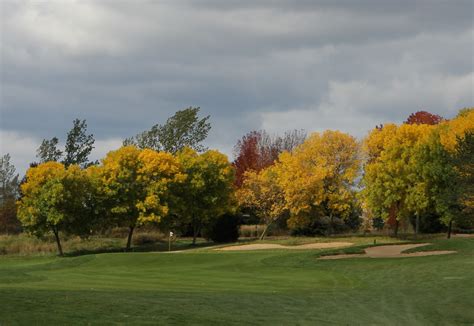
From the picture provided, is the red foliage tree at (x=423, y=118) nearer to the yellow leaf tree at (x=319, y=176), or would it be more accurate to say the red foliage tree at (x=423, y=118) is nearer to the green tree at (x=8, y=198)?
the yellow leaf tree at (x=319, y=176)

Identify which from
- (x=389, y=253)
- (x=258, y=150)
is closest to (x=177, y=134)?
(x=258, y=150)

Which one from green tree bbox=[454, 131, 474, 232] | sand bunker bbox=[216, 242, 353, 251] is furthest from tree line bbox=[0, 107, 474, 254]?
sand bunker bbox=[216, 242, 353, 251]

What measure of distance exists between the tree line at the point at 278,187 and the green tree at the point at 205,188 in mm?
108

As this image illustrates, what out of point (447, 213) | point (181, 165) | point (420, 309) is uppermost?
point (181, 165)

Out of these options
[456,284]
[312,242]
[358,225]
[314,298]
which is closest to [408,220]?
[358,225]

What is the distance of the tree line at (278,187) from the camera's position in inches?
2302

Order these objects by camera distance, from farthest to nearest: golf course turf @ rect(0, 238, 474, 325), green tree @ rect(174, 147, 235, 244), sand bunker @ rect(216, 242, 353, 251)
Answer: green tree @ rect(174, 147, 235, 244), sand bunker @ rect(216, 242, 353, 251), golf course turf @ rect(0, 238, 474, 325)

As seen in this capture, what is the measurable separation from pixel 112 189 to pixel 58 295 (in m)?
45.0

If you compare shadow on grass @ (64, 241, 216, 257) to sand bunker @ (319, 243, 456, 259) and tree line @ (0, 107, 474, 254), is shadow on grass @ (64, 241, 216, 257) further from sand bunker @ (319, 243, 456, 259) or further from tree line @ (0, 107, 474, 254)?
sand bunker @ (319, 243, 456, 259)

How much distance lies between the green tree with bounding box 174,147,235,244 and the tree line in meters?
0.11

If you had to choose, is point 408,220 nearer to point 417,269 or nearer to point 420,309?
point 417,269

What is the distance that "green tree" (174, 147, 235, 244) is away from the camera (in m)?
68.1

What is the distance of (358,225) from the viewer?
91125mm

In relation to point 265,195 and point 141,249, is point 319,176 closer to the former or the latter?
point 265,195
